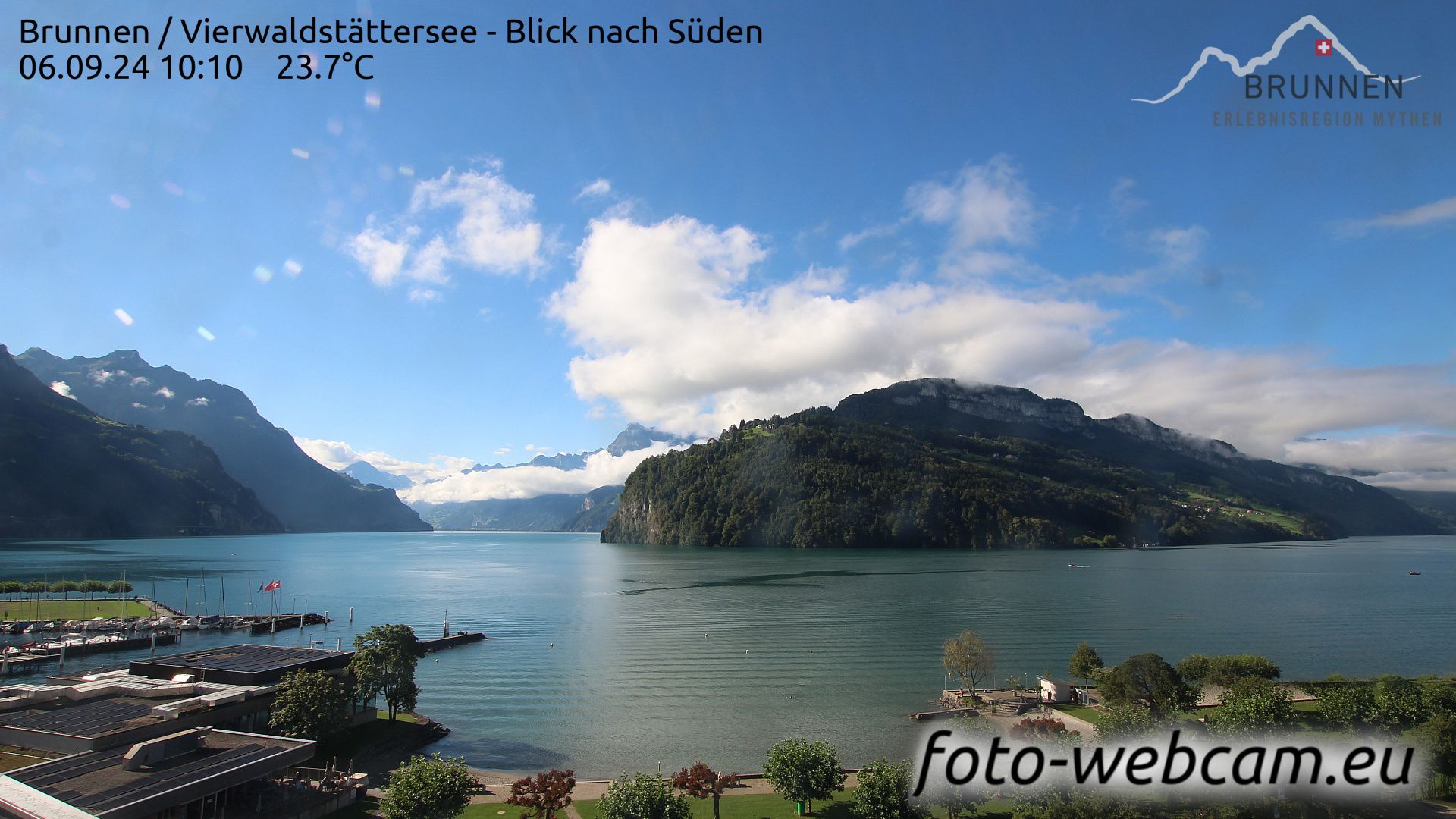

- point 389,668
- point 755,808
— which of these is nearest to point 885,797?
point 755,808

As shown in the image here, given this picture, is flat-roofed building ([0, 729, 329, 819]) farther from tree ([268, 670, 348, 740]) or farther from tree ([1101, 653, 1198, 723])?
tree ([1101, 653, 1198, 723])

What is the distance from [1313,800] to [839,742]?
75.0ft

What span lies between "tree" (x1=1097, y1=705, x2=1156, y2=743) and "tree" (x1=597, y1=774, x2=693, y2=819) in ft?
64.0

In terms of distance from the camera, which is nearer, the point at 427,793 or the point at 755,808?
the point at 427,793

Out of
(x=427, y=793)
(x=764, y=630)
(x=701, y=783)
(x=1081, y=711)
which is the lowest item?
(x=764, y=630)

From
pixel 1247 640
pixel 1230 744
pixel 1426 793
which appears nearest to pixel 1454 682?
pixel 1247 640

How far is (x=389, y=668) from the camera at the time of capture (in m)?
44.4

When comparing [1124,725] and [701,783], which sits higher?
[1124,725]

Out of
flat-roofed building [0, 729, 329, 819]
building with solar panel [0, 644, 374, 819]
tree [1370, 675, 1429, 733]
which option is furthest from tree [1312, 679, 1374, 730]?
flat-roofed building [0, 729, 329, 819]

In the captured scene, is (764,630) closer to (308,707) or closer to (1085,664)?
(1085,664)

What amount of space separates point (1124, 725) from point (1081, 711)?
16.7 metres

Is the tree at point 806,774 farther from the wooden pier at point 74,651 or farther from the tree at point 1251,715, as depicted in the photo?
the wooden pier at point 74,651

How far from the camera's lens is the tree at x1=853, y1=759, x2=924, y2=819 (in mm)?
27516

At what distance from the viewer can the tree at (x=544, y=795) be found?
1129 inches
